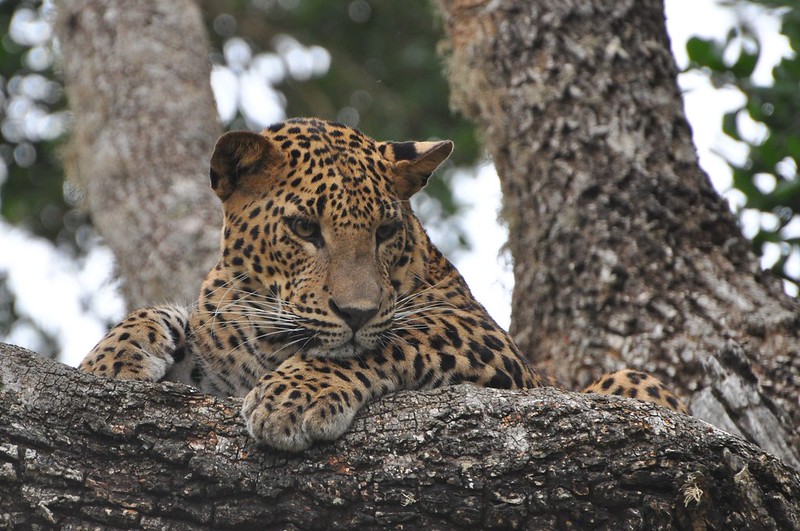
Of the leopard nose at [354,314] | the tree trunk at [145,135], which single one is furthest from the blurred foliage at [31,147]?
the leopard nose at [354,314]

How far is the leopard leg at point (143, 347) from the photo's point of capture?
564cm

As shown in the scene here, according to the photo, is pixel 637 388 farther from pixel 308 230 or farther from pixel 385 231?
pixel 308 230

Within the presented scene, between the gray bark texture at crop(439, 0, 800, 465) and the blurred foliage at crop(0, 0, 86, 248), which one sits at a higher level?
the blurred foliage at crop(0, 0, 86, 248)

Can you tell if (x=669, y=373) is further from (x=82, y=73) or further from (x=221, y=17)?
(x=221, y=17)

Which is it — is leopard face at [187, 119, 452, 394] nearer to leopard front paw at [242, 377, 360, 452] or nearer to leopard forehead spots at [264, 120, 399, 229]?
leopard forehead spots at [264, 120, 399, 229]

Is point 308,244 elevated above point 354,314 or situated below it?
above

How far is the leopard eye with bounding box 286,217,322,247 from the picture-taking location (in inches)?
Result: 229

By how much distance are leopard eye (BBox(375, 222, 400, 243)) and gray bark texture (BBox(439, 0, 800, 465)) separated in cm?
204

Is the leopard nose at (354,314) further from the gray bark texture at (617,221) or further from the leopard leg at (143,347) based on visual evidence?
the gray bark texture at (617,221)

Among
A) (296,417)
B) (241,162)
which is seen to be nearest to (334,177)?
(241,162)

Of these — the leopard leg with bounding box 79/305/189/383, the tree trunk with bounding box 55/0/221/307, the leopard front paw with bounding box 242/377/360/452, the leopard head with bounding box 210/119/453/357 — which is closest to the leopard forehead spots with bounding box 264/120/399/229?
the leopard head with bounding box 210/119/453/357

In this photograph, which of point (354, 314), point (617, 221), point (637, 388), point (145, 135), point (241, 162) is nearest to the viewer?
point (354, 314)

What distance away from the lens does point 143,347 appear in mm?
5895

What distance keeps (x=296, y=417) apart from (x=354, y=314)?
2.84 feet
